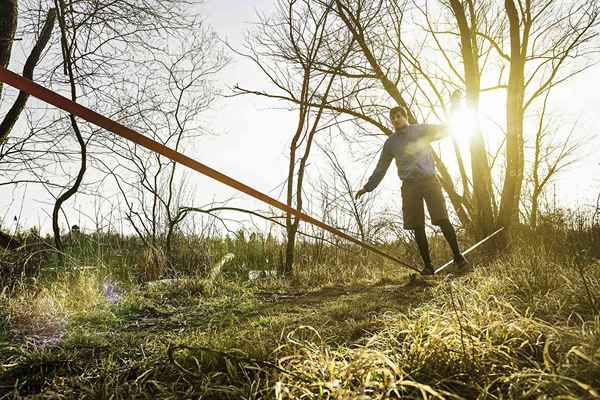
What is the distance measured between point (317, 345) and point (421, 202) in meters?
3.65

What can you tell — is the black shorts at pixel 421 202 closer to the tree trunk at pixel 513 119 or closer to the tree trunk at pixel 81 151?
the tree trunk at pixel 513 119

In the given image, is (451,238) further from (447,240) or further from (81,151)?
(81,151)

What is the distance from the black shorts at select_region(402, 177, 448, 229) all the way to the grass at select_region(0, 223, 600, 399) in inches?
67.7

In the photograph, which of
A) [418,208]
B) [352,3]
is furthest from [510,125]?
[352,3]

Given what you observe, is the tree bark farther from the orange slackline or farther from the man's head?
the orange slackline

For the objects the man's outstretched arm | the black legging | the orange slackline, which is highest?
the man's outstretched arm

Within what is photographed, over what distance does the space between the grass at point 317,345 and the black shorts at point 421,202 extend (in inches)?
67.7

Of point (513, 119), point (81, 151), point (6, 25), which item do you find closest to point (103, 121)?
point (6, 25)

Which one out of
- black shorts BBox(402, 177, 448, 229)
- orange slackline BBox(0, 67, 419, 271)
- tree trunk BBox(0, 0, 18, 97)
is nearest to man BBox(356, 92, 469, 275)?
black shorts BBox(402, 177, 448, 229)

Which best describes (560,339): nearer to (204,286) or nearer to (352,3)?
(204,286)

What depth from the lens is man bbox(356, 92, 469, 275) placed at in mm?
5129

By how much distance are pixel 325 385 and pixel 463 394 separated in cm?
42

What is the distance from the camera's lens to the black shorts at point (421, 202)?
16.8 feet

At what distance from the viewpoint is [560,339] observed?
1449mm
